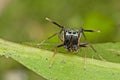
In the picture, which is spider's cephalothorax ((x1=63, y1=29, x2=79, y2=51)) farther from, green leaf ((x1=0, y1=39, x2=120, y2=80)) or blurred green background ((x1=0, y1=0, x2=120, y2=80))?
blurred green background ((x1=0, y1=0, x2=120, y2=80))

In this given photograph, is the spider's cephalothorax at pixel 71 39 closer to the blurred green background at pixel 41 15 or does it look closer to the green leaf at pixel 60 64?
the green leaf at pixel 60 64

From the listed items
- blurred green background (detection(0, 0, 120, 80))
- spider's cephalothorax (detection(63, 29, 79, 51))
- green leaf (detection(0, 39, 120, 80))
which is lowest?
green leaf (detection(0, 39, 120, 80))

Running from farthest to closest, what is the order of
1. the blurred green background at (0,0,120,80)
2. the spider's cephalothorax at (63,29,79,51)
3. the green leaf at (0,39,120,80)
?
the blurred green background at (0,0,120,80) → the spider's cephalothorax at (63,29,79,51) → the green leaf at (0,39,120,80)

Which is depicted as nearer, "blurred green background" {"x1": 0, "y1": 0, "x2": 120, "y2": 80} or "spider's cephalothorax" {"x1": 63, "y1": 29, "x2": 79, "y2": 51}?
"spider's cephalothorax" {"x1": 63, "y1": 29, "x2": 79, "y2": 51}

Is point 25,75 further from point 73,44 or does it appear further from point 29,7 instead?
point 73,44

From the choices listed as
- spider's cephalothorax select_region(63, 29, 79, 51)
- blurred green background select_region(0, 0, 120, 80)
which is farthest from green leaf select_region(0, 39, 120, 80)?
blurred green background select_region(0, 0, 120, 80)

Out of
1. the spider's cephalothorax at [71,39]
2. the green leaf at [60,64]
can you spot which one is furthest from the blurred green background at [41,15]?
the green leaf at [60,64]
